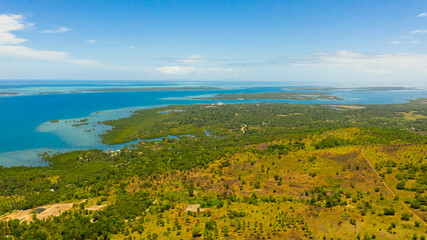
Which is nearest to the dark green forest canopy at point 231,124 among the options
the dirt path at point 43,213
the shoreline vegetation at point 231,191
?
the shoreline vegetation at point 231,191

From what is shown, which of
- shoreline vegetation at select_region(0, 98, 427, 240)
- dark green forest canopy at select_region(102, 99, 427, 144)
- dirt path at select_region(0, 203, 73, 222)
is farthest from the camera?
dark green forest canopy at select_region(102, 99, 427, 144)

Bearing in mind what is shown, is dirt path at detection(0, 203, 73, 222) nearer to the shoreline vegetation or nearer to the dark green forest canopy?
the shoreline vegetation

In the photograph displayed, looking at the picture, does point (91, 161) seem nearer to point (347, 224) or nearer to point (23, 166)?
point (23, 166)

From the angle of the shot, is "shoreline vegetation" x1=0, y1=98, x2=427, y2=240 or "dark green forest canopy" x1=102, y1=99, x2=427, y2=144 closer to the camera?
"shoreline vegetation" x1=0, y1=98, x2=427, y2=240

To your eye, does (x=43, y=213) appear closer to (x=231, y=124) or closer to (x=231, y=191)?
(x=231, y=191)

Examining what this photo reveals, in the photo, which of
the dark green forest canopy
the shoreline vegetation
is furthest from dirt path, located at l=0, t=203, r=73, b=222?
the dark green forest canopy

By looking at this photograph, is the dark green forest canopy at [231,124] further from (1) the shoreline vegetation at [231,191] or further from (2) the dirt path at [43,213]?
(2) the dirt path at [43,213]

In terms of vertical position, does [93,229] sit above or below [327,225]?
below

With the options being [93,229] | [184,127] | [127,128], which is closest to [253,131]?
[184,127]
